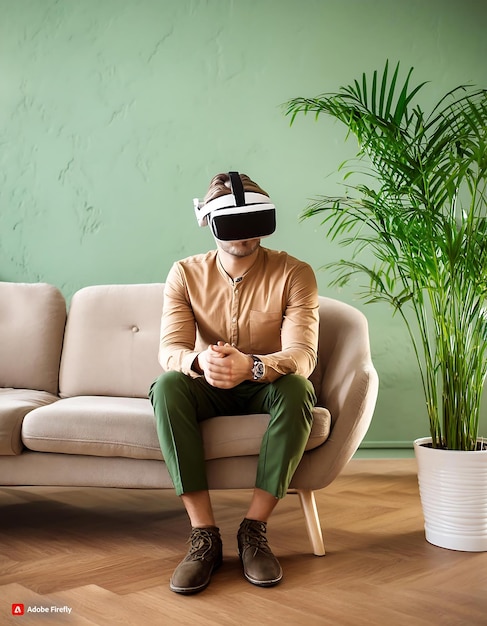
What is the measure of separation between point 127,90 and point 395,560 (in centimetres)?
254

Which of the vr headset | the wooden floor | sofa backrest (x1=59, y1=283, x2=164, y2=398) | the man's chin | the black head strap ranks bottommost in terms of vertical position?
the wooden floor

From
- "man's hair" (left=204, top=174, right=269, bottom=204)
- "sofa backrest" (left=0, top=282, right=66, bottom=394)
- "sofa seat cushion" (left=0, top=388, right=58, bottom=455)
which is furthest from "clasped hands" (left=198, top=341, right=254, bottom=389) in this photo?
"sofa backrest" (left=0, top=282, right=66, bottom=394)

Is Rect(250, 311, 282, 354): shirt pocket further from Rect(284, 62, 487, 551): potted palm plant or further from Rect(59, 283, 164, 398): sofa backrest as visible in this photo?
Rect(59, 283, 164, 398): sofa backrest

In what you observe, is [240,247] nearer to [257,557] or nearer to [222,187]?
[222,187]

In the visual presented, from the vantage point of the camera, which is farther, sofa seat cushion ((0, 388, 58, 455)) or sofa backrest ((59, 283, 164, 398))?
sofa backrest ((59, 283, 164, 398))

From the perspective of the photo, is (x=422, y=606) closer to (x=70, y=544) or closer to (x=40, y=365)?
(x=70, y=544)

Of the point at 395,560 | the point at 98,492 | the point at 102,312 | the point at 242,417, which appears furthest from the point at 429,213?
the point at 98,492

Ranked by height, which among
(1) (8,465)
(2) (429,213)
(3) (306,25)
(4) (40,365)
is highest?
(3) (306,25)

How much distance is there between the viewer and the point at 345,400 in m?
2.27

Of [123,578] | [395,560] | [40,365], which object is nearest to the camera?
[123,578]

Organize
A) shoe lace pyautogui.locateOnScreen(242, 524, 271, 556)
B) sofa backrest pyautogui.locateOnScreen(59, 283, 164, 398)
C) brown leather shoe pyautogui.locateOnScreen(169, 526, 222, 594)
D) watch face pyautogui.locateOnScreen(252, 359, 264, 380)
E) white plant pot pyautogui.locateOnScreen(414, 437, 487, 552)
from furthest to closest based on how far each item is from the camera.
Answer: sofa backrest pyautogui.locateOnScreen(59, 283, 164, 398), white plant pot pyautogui.locateOnScreen(414, 437, 487, 552), watch face pyautogui.locateOnScreen(252, 359, 264, 380), shoe lace pyautogui.locateOnScreen(242, 524, 271, 556), brown leather shoe pyautogui.locateOnScreen(169, 526, 222, 594)

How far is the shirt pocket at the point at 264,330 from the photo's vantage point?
7.74 feet

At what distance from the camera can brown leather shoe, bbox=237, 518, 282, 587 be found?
76.0 inches

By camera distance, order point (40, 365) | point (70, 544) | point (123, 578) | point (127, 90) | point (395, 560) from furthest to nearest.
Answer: point (127, 90) < point (40, 365) < point (70, 544) < point (395, 560) < point (123, 578)
